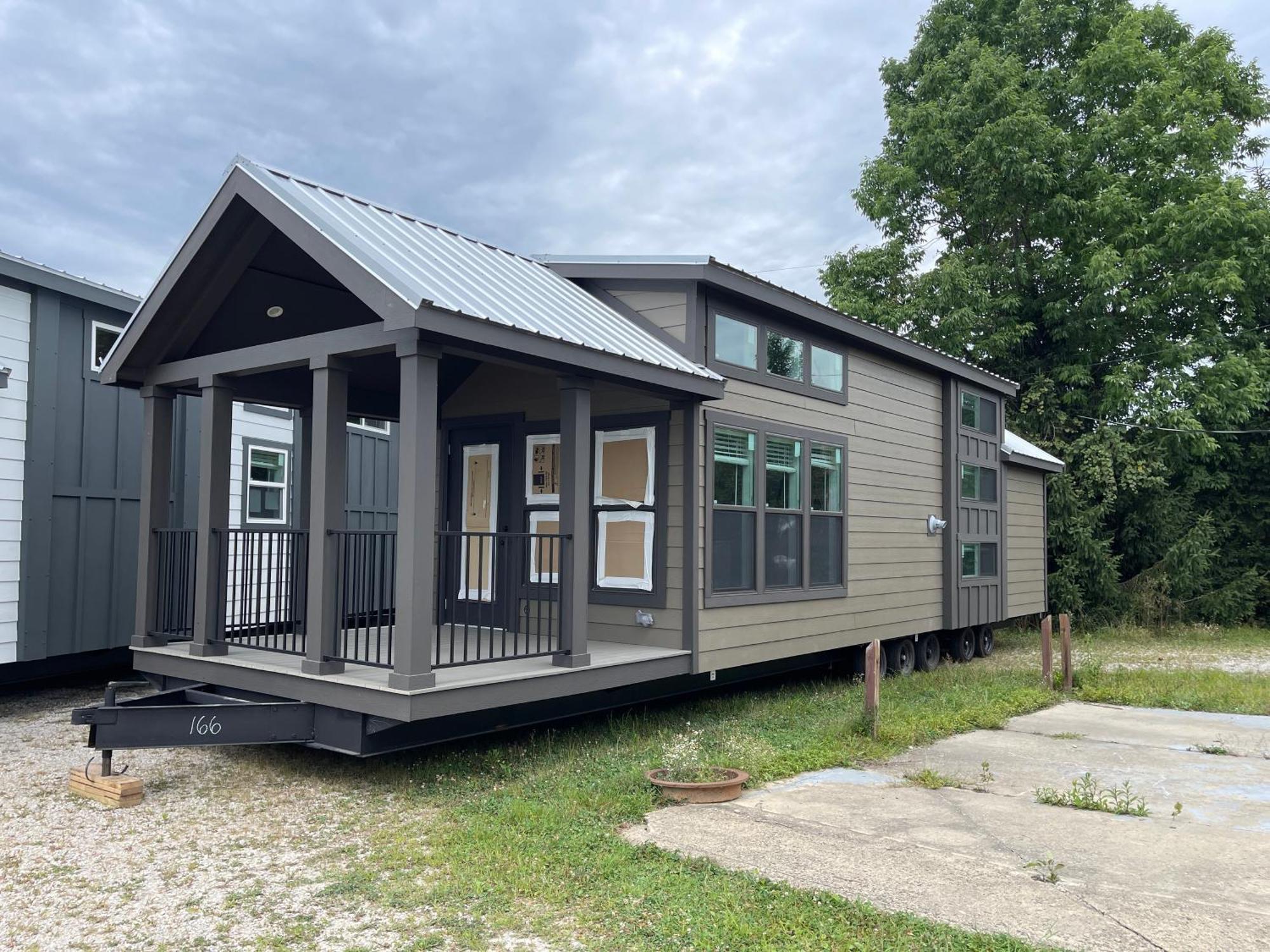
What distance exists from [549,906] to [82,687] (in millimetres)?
8169

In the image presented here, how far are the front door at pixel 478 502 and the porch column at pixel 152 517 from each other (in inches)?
93.5

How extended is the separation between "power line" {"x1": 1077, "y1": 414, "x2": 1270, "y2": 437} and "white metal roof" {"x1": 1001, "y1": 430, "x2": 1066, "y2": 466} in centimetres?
392

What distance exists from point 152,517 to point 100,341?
8.41 ft

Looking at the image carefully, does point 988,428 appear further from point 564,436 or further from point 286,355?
point 286,355

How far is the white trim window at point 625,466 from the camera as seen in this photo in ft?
26.0

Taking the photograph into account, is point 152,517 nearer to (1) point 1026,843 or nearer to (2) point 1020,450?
(1) point 1026,843

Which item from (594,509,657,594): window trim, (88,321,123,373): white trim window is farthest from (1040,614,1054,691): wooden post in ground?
(88,321,123,373): white trim window

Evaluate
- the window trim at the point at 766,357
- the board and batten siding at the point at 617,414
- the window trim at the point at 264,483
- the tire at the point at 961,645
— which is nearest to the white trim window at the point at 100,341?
the window trim at the point at 264,483

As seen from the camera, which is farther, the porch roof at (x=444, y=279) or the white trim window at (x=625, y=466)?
the white trim window at (x=625, y=466)

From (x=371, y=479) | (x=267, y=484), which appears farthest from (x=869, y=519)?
(x=267, y=484)

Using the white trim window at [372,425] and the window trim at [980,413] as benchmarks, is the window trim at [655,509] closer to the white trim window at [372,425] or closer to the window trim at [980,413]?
the white trim window at [372,425]

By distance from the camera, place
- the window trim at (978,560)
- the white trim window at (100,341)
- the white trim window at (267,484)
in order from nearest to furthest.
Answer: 1. the white trim window at (100,341)
2. the white trim window at (267,484)
3. the window trim at (978,560)

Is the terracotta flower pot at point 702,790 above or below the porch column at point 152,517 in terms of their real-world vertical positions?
below

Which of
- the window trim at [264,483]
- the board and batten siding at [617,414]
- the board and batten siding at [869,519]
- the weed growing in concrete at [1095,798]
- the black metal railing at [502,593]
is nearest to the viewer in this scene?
the weed growing in concrete at [1095,798]
